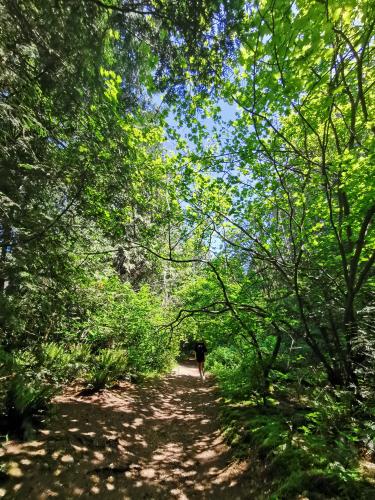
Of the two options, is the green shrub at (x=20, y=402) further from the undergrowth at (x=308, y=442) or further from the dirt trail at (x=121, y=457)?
the undergrowth at (x=308, y=442)

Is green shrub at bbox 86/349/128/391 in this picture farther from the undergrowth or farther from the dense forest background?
the undergrowth

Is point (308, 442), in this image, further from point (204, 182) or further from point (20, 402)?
point (204, 182)

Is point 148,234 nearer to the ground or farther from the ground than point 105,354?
farther from the ground

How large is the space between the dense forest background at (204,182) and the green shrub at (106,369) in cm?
5

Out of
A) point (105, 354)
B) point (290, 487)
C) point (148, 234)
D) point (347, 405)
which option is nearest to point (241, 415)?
point (347, 405)

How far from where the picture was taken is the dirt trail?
349 cm

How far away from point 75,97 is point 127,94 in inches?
51.7

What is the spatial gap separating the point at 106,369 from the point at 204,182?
18.0 ft

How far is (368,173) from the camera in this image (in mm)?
4500

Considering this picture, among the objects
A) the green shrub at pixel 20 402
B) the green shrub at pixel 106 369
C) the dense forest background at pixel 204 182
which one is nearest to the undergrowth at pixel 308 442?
the dense forest background at pixel 204 182

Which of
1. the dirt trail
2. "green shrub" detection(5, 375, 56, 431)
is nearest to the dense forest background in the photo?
"green shrub" detection(5, 375, 56, 431)

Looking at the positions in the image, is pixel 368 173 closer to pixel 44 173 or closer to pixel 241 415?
pixel 241 415

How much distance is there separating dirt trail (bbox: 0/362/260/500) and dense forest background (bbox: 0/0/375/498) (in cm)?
51

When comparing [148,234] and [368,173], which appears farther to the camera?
[148,234]
